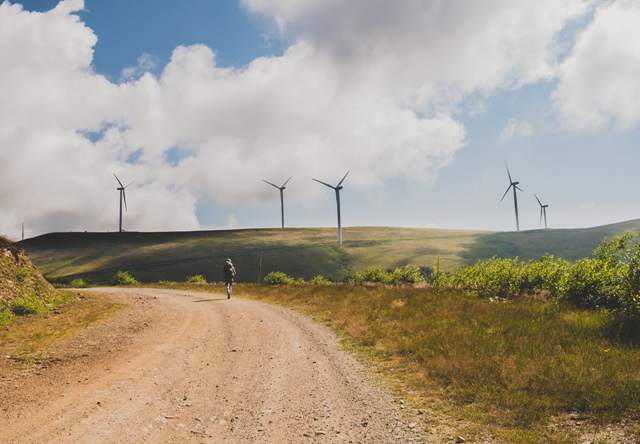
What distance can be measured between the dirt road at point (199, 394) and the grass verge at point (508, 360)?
148cm

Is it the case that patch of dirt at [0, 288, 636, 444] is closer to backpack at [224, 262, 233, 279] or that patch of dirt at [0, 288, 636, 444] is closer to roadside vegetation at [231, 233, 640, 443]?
roadside vegetation at [231, 233, 640, 443]

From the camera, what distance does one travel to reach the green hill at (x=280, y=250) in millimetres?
98938

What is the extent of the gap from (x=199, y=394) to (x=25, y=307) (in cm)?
1541

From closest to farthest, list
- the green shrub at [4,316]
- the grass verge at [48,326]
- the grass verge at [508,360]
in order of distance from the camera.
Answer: the grass verge at [508,360]
the grass verge at [48,326]
the green shrub at [4,316]

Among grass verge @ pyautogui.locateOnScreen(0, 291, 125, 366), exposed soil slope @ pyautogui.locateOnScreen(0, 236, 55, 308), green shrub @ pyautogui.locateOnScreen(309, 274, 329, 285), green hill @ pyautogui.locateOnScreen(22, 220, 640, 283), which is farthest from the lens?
green hill @ pyautogui.locateOnScreen(22, 220, 640, 283)

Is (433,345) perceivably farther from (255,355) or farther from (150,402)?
(150,402)

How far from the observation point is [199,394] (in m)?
9.34

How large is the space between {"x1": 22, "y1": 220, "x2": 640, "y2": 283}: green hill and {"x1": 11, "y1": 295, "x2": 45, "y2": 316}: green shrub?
67610 millimetres

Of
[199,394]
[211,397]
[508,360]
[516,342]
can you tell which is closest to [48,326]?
[199,394]

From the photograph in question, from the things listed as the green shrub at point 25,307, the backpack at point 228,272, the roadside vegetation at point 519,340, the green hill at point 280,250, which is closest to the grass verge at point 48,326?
the green shrub at point 25,307

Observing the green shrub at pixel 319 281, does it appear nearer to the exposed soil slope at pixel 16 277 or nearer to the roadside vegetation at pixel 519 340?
the roadside vegetation at pixel 519 340

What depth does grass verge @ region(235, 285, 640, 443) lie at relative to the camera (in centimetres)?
803

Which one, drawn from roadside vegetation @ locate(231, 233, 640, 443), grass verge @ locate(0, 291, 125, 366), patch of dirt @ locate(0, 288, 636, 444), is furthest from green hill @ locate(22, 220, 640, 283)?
patch of dirt @ locate(0, 288, 636, 444)

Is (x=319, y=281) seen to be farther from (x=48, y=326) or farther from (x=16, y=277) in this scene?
(x=48, y=326)
